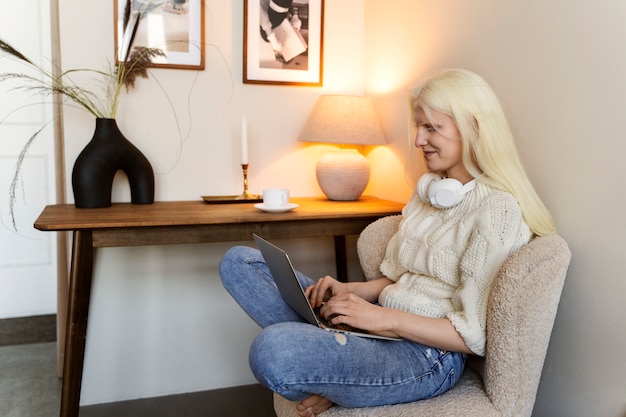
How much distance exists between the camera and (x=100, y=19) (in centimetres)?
189

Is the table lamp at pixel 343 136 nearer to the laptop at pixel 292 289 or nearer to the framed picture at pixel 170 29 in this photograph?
the framed picture at pixel 170 29

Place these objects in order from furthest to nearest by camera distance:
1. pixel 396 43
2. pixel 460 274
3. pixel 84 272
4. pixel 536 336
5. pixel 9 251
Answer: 1. pixel 9 251
2. pixel 396 43
3. pixel 84 272
4. pixel 460 274
5. pixel 536 336

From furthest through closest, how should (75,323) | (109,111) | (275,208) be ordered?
(109,111), (275,208), (75,323)

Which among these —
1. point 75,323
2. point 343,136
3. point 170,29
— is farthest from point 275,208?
point 170,29

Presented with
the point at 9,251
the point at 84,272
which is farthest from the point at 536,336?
the point at 9,251

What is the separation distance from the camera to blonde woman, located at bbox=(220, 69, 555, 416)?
1099mm

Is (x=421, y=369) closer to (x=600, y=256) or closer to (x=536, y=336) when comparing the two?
(x=536, y=336)

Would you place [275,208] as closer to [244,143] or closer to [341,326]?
[244,143]

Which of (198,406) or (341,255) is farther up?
(341,255)

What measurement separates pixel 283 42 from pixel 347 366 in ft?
4.60

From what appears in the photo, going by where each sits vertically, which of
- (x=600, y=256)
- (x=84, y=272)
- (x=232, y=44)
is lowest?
(x=84, y=272)

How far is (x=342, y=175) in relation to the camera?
2002 mm

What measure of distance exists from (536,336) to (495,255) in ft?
0.59

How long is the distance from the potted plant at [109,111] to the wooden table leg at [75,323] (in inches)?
11.2
